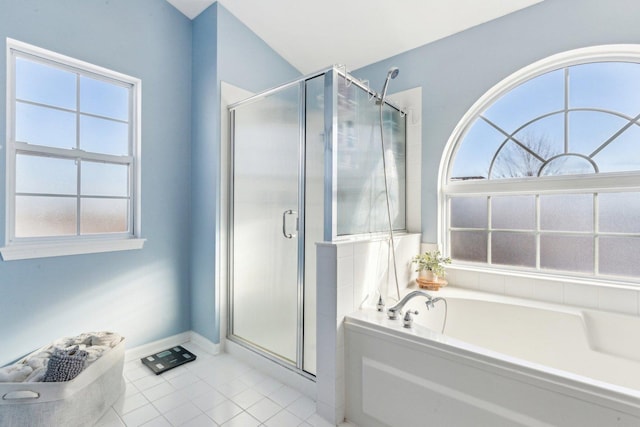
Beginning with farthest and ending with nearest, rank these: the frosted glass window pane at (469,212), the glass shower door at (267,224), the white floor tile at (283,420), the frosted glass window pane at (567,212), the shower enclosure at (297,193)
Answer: the frosted glass window pane at (469,212)
the glass shower door at (267,224)
the frosted glass window pane at (567,212)
the shower enclosure at (297,193)
the white floor tile at (283,420)

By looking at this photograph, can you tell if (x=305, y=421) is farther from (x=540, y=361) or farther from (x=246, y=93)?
(x=246, y=93)

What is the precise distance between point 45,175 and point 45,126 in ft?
1.07

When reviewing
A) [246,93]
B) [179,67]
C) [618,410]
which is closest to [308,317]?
[618,410]

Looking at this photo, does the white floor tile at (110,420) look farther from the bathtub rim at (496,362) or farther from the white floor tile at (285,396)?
the bathtub rim at (496,362)

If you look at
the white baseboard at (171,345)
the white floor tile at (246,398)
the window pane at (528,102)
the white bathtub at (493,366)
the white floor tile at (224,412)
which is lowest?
the white floor tile at (224,412)

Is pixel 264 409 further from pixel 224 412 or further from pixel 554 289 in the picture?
pixel 554 289

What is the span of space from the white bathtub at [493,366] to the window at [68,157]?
1974 millimetres

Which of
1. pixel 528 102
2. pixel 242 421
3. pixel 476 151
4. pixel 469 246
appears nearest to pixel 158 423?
pixel 242 421

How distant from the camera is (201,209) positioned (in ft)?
8.20

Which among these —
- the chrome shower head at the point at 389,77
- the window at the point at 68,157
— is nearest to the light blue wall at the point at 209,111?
the window at the point at 68,157

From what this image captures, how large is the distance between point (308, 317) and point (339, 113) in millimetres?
1320

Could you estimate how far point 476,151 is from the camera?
7.57 feet

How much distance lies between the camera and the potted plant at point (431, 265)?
7.19ft

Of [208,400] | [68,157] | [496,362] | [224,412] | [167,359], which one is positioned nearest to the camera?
[496,362]
